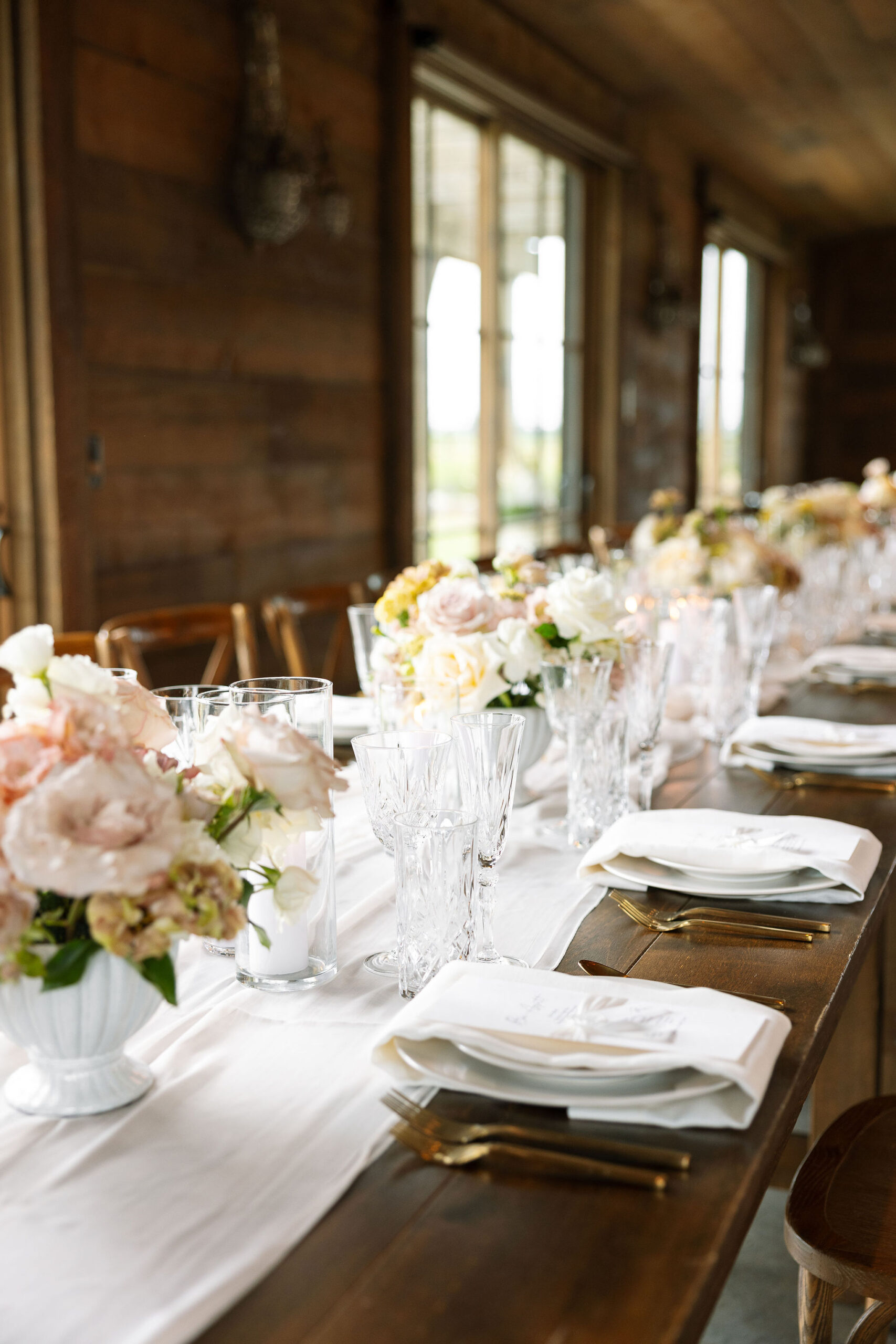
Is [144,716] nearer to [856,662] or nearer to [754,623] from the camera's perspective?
[754,623]

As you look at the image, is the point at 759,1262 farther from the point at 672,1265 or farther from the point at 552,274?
the point at 552,274

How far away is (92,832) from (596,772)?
0.88 metres

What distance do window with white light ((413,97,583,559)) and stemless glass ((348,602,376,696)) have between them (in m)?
2.91

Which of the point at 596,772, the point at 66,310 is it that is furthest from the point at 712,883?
the point at 66,310

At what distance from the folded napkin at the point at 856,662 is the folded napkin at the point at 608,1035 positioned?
181cm

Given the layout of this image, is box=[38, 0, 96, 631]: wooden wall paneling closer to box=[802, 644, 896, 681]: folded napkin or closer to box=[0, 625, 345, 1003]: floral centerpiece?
box=[802, 644, 896, 681]: folded napkin

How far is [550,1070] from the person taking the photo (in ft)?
2.90

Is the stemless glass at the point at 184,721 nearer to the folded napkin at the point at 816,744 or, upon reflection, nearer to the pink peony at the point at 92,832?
the pink peony at the point at 92,832

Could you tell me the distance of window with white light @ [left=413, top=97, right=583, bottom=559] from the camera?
16.4 ft

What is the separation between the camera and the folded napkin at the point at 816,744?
1860mm

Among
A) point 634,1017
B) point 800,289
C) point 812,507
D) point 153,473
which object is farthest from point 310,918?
point 800,289

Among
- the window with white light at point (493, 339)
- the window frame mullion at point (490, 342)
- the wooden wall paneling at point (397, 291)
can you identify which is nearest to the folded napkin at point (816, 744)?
the wooden wall paneling at point (397, 291)

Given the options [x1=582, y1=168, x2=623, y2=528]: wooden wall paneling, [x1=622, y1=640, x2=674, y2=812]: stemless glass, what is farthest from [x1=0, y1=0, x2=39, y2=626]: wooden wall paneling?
[x1=582, y1=168, x2=623, y2=528]: wooden wall paneling

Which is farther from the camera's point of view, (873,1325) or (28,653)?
(873,1325)
